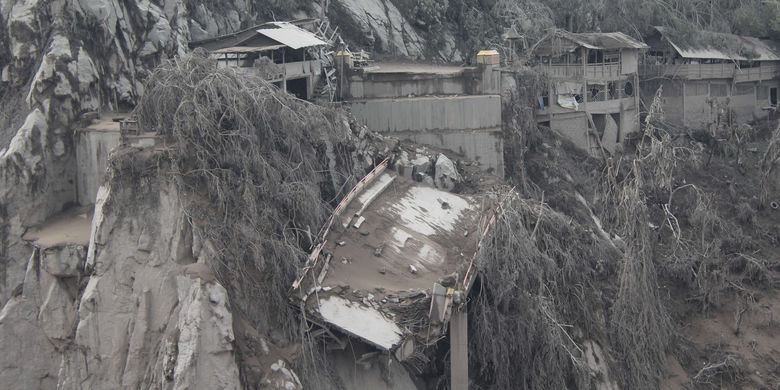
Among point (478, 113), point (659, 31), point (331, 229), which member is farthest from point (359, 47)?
point (331, 229)

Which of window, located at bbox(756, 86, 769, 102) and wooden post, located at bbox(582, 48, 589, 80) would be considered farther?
window, located at bbox(756, 86, 769, 102)

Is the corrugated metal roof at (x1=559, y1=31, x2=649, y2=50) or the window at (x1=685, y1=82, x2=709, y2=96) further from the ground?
the corrugated metal roof at (x1=559, y1=31, x2=649, y2=50)

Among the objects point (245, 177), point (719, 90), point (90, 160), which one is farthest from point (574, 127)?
point (90, 160)

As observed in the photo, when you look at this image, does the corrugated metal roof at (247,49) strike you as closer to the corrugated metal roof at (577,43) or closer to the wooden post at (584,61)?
the corrugated metal roof at (577,43)

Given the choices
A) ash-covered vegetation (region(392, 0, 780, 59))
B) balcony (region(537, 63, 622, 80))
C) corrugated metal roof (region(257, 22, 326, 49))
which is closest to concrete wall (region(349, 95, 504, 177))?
corrugated metal roof (region(257, 22, 326, 49))

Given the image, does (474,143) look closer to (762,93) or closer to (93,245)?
(93,245)

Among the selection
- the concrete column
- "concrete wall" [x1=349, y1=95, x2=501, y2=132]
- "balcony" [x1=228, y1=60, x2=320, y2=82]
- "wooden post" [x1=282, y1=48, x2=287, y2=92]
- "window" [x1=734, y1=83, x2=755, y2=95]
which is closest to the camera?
the concrete column

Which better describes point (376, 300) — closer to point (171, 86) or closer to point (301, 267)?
point (301, 267)

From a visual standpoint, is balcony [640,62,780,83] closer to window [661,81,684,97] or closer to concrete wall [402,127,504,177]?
window [661,81,684,97]
